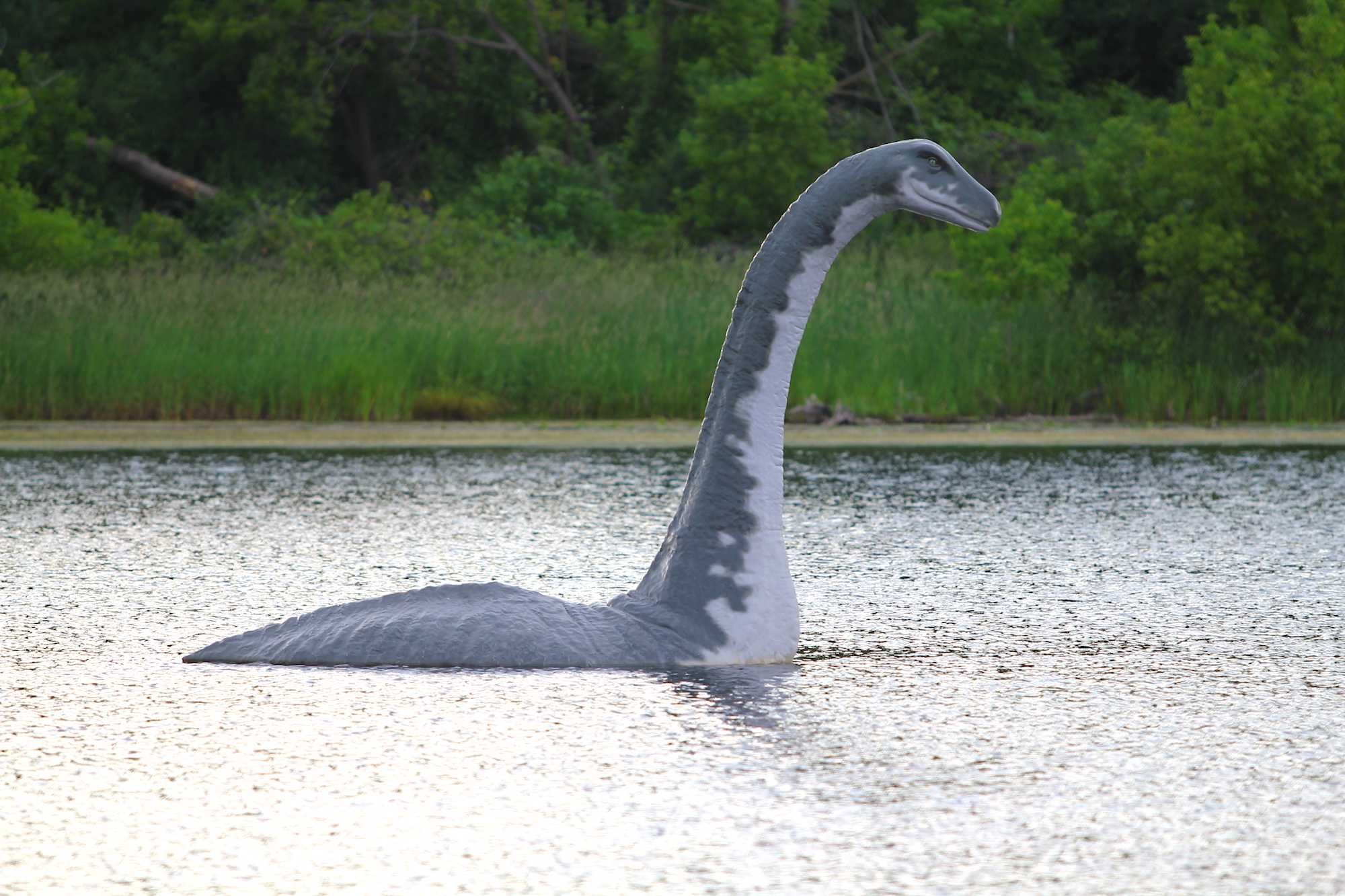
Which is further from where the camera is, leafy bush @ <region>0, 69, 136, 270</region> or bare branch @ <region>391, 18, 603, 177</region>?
bare branch @ <region>391, 18, 603, 177</region>

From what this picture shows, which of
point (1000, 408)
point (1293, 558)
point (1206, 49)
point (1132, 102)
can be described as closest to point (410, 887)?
point (1293, 558)

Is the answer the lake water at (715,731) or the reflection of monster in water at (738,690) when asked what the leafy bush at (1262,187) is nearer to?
the lake water at (715,731)

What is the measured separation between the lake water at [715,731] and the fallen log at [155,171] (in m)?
21.2

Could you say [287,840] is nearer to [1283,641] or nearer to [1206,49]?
[1283,641]

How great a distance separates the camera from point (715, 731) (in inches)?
163

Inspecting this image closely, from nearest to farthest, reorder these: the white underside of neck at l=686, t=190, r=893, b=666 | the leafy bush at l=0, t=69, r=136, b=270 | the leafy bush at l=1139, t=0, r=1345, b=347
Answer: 1. the white underside of neck at l=686, t=190, r=893, b=666
2. the leafy bush at l=1139, t=0, r=1345, b=347
3. the leafy bush at l=0, t=69, r=136, b=270

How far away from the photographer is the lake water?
3.15 meters

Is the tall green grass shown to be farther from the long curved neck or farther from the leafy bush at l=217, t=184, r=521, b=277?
the long curved neck

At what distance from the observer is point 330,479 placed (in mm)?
10945

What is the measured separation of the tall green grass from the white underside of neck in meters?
10.4

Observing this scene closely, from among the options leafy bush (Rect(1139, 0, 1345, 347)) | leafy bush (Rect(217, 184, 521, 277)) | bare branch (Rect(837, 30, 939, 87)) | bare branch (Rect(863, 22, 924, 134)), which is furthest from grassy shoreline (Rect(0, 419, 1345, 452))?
bare branch (Rect(837, 30, 939, 87))

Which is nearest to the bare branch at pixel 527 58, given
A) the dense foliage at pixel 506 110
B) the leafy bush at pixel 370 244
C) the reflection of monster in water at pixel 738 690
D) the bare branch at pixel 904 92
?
the dense foliage at pixel 506 110

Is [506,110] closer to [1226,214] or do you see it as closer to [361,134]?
[361,134]

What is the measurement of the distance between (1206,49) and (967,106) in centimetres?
1270
